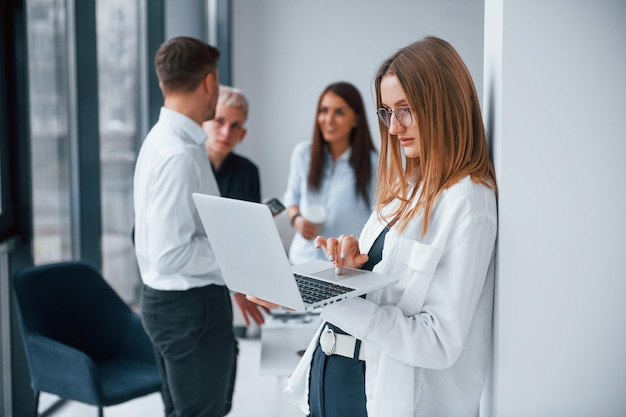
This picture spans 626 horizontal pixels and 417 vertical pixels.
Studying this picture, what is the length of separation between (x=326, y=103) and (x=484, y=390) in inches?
89.8

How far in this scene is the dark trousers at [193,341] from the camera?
7.19 ft

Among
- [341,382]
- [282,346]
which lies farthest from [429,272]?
[282,346]

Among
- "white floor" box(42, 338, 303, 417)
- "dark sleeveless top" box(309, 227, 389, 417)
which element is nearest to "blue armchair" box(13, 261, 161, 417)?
"white floor" box(42, 338, 303, 417)

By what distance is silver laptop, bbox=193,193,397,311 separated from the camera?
4.17 feet

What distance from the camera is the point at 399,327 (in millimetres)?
1338

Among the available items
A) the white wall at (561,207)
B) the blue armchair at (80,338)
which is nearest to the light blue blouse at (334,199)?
the blue armchair at (80,338)

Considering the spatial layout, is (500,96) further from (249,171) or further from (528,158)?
(249,171)

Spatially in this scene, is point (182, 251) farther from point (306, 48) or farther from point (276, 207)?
point (306, 48)

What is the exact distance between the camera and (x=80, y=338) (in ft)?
9.23

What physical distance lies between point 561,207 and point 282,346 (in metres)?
1.53

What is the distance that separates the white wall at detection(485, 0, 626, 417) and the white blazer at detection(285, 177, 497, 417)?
0.19 ft

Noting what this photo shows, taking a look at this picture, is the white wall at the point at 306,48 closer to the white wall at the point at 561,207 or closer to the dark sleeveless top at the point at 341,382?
the dark sleeveless top at the point at 341,382

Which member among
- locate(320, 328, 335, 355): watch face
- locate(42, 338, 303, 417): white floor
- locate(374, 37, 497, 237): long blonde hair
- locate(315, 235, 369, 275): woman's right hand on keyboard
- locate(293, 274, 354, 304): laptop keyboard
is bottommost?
locate(42, 338, 303, 417): white floor

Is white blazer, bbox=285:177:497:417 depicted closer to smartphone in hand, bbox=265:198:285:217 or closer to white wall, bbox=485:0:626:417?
white wall, bbox=485:0:626:417
